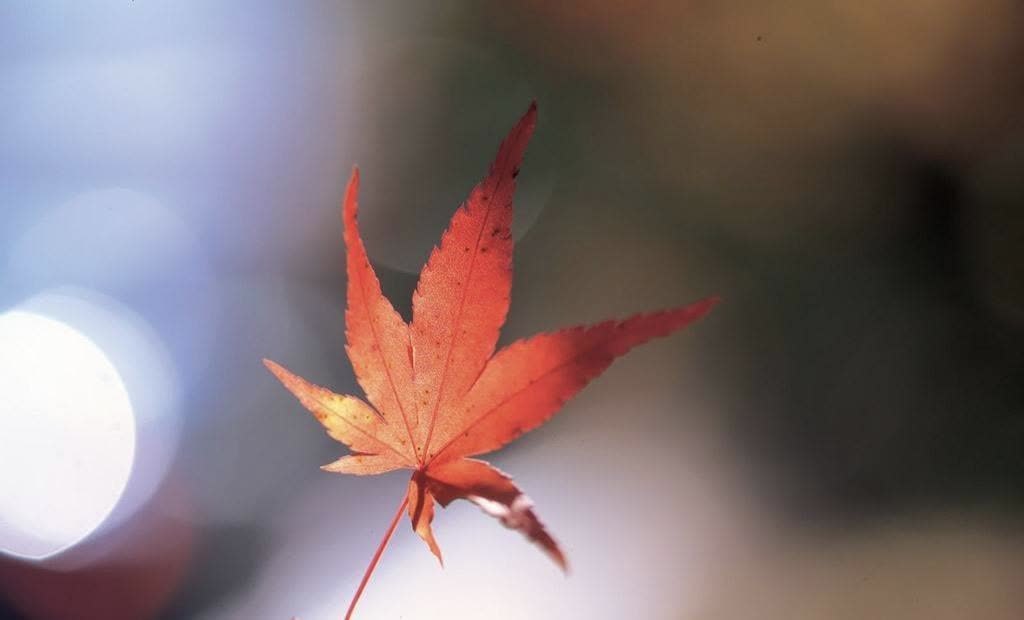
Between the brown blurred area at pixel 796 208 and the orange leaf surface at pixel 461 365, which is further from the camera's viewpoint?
the brown blurred area at pixel 796 208

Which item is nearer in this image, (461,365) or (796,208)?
(461,365)

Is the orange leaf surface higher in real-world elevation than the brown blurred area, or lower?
lower

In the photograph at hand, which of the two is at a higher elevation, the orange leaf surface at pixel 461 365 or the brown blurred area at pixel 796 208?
the brown blurred area at pixel 796 208

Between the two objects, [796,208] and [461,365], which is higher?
[796,208]

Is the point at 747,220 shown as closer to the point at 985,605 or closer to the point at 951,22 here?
the point at 951,22

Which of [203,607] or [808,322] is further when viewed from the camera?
[808,322]

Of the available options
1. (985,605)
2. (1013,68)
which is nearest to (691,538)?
(985,605)

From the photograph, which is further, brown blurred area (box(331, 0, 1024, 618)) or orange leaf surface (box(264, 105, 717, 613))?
brown blurred area (box(331, 0, 1024, 618))

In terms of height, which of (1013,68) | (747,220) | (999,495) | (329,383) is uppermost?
(1013,68)
